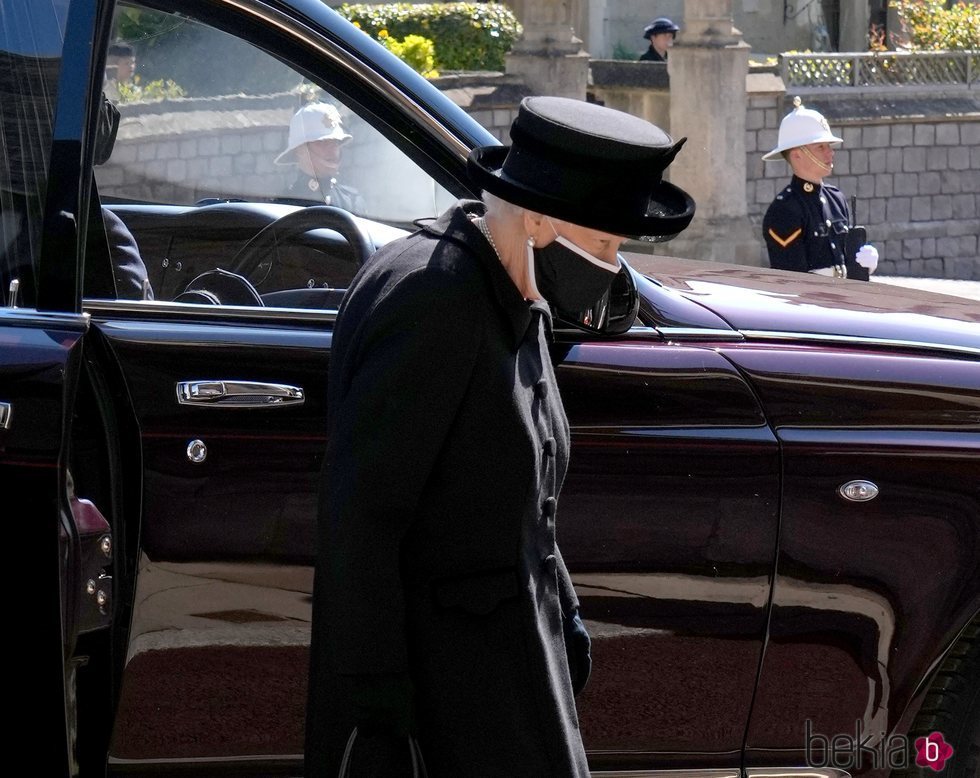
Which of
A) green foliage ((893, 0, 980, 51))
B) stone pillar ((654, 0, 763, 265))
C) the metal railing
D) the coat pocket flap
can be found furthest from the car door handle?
green foliage ((893, 0, 980, 51))

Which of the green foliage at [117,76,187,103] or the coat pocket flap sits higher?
the green foliage at [117,76,187,103]

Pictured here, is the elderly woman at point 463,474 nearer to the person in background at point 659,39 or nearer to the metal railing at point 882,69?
the metal railing at point 882,69

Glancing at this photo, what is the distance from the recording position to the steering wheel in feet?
10.3

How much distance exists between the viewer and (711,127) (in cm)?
1291

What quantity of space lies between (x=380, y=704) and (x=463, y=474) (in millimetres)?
341

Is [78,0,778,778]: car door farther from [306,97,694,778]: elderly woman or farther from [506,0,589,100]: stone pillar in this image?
[506,0,589,100]: stone pillar

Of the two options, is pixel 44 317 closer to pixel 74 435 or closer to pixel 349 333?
pixel 74 435

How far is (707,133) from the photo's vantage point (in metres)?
12.9

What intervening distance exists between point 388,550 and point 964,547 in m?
1.44

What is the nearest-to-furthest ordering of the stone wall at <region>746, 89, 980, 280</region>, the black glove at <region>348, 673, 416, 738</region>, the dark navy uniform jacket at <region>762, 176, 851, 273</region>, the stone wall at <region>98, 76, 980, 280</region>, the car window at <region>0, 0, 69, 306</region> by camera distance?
the black glove at <region>348, 673, 416, 738</region>
the car window at <region>0, 0, 69, 306</region>
the dark navy uniform jacket at <region>762, 176, 851, 273</region>
the stone wall at <region>98, 76, 980, 280</region>
the stone wall at <region>746, 89, 980, 280</region>

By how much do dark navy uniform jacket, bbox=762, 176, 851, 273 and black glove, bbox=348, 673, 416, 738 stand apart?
4.71 m

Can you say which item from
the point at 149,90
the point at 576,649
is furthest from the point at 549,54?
the point at 576,649

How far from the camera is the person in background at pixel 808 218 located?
21.3ft

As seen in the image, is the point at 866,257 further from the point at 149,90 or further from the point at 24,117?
the point at 24,117
